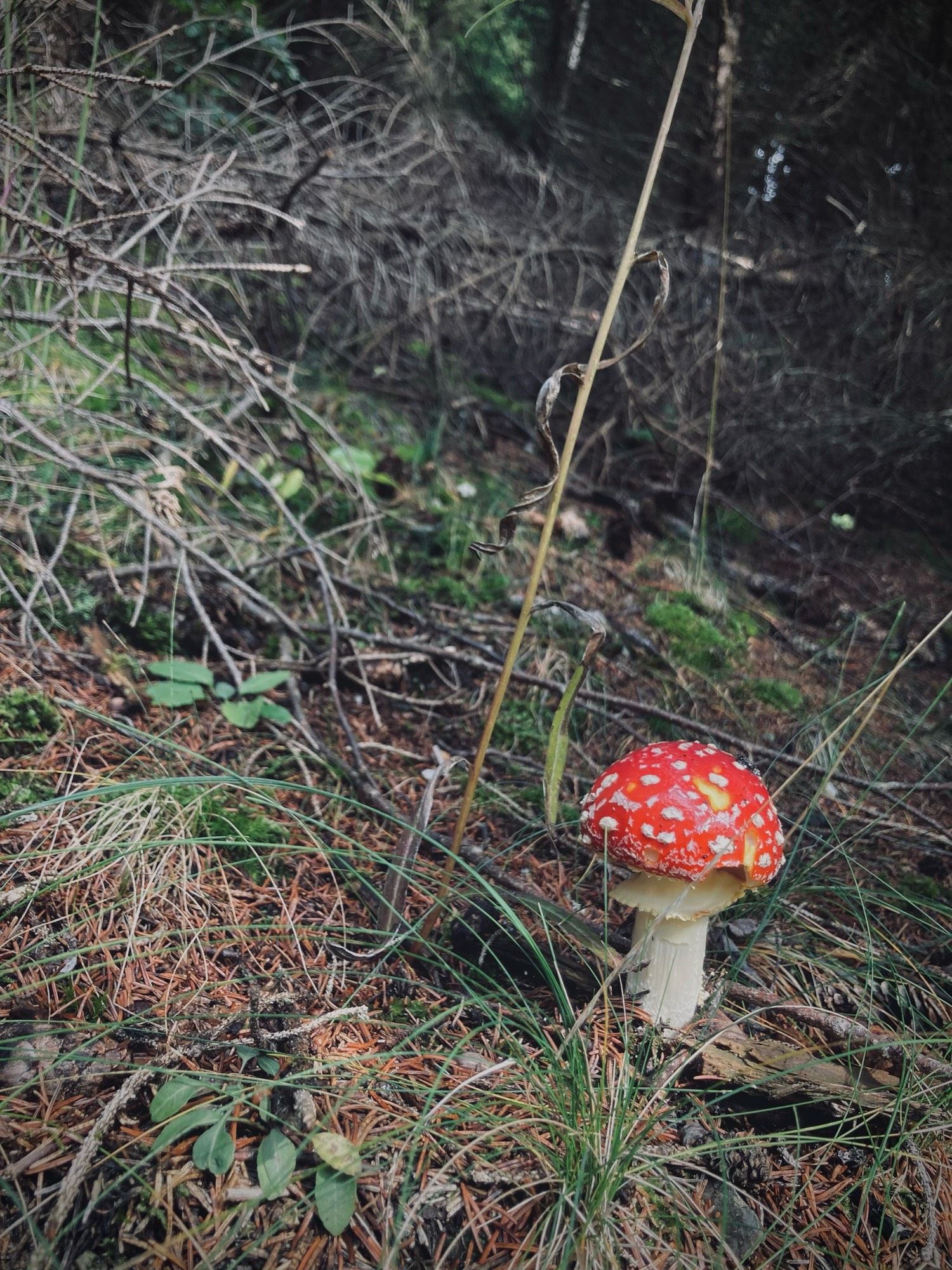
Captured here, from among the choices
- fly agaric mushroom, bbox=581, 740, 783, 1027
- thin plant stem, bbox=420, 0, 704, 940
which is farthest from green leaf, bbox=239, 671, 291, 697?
fly agaric mushroom, bbox=581, 740, 783, 1027

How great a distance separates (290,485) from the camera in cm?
293

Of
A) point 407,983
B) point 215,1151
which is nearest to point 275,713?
point 407,983

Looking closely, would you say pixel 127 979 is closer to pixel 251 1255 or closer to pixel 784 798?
pixel 251 1255

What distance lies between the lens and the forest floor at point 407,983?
1.01 meters

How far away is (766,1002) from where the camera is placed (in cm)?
153

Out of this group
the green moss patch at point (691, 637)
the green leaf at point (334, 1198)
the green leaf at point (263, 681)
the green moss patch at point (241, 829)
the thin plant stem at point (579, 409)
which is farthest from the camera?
the green moss patch at point (691, 637)

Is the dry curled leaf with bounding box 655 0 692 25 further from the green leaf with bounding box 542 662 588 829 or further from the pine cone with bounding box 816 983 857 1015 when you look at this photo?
the pine cone with bounding box 816 983 857 1015

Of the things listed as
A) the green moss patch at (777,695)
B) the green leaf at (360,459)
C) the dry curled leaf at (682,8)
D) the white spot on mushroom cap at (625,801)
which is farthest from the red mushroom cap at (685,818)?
the green leaf at (360,459)

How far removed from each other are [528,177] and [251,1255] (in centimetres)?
558

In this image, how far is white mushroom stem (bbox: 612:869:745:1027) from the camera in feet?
4.76

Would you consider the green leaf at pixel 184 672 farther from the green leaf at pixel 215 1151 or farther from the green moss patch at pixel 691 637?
the green moss patch at pixel 691 637

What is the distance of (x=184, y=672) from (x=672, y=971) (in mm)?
1403

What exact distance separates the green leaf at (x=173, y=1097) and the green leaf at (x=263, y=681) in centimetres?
106

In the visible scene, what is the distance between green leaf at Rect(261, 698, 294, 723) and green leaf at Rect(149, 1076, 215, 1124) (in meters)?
0.99
